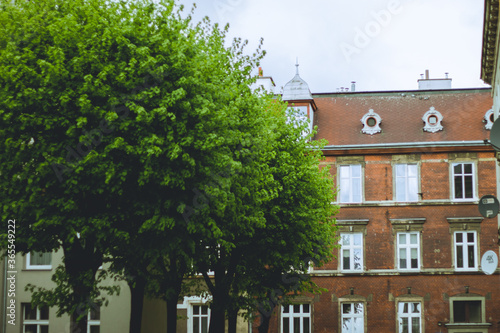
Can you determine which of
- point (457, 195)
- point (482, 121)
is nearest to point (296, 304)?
point (457, 195)

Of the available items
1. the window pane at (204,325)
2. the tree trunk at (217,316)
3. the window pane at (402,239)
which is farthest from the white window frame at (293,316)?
the tree trunk at (217,316)

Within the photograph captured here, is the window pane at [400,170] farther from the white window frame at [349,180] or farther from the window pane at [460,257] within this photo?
the window pane at [460,257]

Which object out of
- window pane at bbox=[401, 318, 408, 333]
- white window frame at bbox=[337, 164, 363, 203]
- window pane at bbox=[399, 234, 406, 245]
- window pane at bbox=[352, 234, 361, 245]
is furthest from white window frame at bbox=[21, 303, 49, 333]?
window pane at bbox=[399, 234, 406, 245]

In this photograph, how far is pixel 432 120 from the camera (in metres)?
38.3

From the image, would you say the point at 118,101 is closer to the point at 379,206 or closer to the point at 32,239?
the point at 32,239

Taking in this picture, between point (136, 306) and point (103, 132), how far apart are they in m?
6.16

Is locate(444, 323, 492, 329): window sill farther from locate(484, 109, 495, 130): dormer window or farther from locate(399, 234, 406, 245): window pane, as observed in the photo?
locate(484, 109, 495, 130): dormer window

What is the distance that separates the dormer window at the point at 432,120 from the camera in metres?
38.1

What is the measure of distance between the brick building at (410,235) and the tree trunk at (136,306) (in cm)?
1639

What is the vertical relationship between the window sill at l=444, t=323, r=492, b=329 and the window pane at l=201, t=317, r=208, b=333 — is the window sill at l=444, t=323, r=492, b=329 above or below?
above

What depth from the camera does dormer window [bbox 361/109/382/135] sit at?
38531 mm

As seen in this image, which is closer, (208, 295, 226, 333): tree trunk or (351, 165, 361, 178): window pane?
(208, 295, 226, 333): tree trunk

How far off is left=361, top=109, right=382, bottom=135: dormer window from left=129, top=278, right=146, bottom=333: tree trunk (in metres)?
20.8

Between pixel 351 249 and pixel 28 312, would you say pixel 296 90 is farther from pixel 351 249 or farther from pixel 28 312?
pixel 28 312
